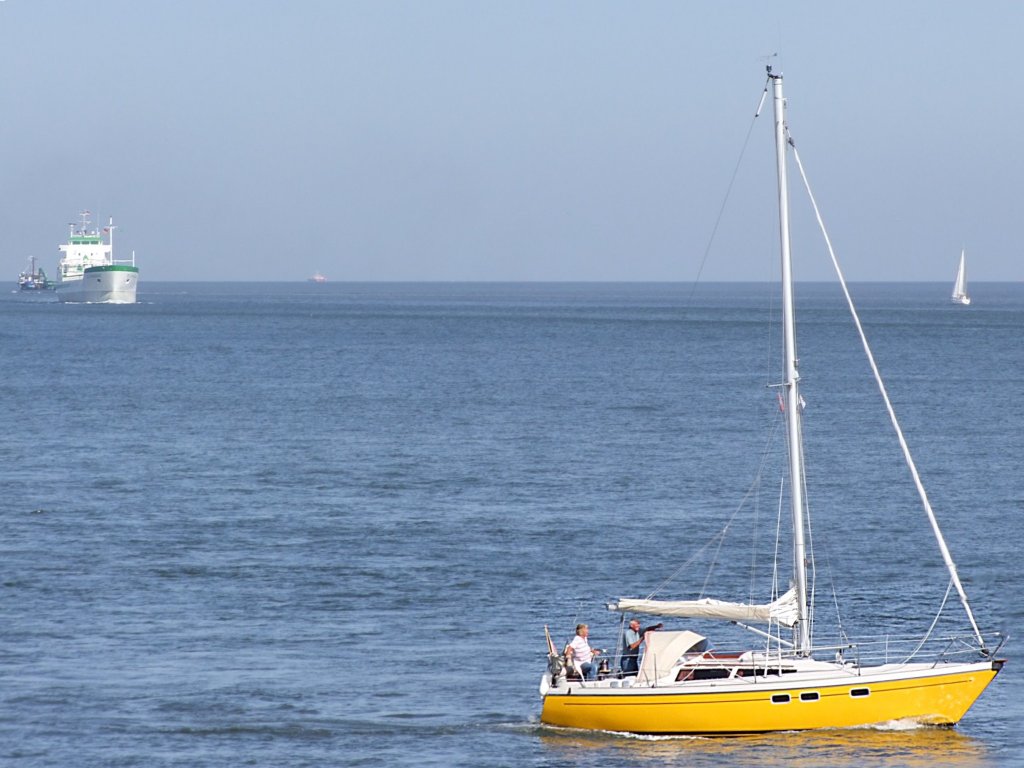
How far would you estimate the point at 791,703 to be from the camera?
106ft

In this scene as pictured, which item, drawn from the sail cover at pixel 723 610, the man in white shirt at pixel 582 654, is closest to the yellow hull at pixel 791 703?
the man in white shirt at pixel 582 654

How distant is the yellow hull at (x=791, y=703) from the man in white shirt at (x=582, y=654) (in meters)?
0.68

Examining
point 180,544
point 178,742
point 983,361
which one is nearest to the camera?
point 178,742

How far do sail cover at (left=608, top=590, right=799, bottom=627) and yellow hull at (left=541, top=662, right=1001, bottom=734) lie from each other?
5.49 feet

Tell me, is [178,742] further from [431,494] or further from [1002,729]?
[431,494]

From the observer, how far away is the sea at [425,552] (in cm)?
3331

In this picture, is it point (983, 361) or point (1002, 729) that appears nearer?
point (1002, 729)

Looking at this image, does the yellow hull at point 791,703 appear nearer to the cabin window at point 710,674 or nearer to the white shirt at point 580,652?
the cabin window at point 710,674

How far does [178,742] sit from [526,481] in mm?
35622

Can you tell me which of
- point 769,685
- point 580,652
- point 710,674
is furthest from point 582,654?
point 769,685

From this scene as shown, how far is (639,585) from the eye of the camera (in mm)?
46844

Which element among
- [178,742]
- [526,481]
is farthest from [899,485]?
[178,742]

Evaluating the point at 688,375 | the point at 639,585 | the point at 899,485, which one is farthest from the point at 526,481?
the point at 688,375

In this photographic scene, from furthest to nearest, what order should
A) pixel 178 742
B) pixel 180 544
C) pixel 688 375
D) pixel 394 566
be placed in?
pixel 688 375
pixel 180 544
pixel 394 566
pixel 178 742
